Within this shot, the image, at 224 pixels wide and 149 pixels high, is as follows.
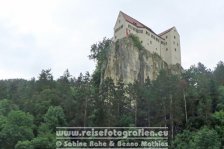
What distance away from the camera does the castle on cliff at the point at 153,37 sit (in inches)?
2522

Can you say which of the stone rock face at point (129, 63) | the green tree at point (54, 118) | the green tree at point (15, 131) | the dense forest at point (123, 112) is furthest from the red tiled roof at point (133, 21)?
the green tree at point (15, 131)

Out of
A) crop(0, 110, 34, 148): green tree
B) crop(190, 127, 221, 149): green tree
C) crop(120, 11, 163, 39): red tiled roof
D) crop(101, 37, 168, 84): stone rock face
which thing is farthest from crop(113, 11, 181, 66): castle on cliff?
crop(190, 127, 221, 149): green tree

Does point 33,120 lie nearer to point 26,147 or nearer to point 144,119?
point 26,147

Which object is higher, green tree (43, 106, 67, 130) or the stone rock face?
the stone rock face

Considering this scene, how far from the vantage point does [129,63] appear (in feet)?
197

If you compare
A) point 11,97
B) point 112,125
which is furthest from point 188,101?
point 11,97

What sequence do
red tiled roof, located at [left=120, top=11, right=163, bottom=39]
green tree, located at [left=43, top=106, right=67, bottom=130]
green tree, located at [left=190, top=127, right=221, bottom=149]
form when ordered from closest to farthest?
green tree, located at [left=190, top=127, right=221, bottom=149] → green tree, located at [left=43, top=106, right=67, bottom=130] → red tiled roof, located at [left=120, top=11, right=163, bottom=39]

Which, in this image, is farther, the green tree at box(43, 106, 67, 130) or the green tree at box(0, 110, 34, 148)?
the green tree at box(43, 106, 67, 130)

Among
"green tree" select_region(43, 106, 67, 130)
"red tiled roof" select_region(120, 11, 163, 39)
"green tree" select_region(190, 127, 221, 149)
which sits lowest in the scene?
"green tree" select_region(190, 127, 221, 149)

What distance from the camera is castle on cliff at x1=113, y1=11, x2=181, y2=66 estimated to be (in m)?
64.1

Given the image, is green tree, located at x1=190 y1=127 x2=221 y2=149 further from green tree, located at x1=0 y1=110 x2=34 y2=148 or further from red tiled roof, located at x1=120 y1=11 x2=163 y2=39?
red tiled roof, located at x1=120 y1=11 x2=163 y2=39

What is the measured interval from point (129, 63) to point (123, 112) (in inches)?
632

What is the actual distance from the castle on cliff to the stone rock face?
6.50 ft

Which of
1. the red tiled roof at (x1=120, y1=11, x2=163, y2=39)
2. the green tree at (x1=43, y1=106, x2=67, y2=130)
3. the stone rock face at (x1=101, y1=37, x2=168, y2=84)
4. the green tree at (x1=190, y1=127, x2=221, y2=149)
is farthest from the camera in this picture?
the red tiled roof at (x1=120, y1=11, x2=163, y2=39)
